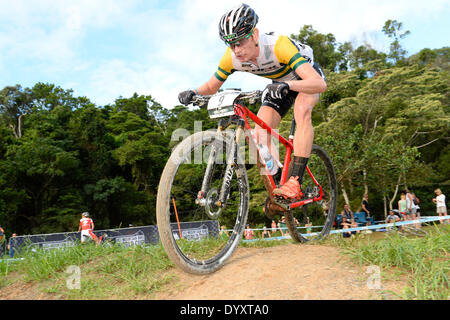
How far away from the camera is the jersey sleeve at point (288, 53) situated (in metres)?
3.30

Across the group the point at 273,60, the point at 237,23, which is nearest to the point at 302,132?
the point at 273,60

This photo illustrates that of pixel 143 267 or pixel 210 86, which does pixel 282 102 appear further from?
pixel 143 267

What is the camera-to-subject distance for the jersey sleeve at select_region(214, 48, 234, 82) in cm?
363

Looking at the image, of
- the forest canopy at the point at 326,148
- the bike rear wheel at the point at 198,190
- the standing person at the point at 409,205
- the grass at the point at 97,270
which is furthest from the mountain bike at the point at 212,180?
the forest canopy at the point at 326,148

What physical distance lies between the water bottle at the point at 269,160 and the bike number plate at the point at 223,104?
2.48 ft

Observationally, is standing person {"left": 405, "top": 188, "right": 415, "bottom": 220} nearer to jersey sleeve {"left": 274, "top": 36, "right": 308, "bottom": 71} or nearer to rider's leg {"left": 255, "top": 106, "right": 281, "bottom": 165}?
rider's leg {"left": 255, "top": 106, "right": 281, "bottom": 165}

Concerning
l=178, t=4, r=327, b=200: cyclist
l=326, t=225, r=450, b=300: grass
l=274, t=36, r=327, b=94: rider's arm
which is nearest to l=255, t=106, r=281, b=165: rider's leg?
l=178, t=4, r=327, b=200: cyclist

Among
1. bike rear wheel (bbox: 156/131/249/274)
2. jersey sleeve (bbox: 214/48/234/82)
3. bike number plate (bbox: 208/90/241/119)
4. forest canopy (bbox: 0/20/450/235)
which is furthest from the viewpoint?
forest canopy (bbox: 0/20/450/235)

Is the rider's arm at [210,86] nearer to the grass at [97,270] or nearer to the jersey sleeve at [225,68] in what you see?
the jersey sleeve at [225,68]

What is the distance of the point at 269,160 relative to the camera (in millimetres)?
3697

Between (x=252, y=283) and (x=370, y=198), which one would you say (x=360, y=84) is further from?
(x=252, y=283)

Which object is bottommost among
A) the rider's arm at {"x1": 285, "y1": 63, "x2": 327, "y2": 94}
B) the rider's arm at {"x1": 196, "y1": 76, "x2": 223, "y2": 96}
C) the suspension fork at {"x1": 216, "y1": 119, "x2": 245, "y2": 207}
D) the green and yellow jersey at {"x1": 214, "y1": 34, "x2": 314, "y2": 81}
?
the suspension fork at {"x1": 216, "y1": 119, "x2": 245, "y2": 207}

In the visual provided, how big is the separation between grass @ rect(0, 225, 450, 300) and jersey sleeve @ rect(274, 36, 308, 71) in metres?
1.73
